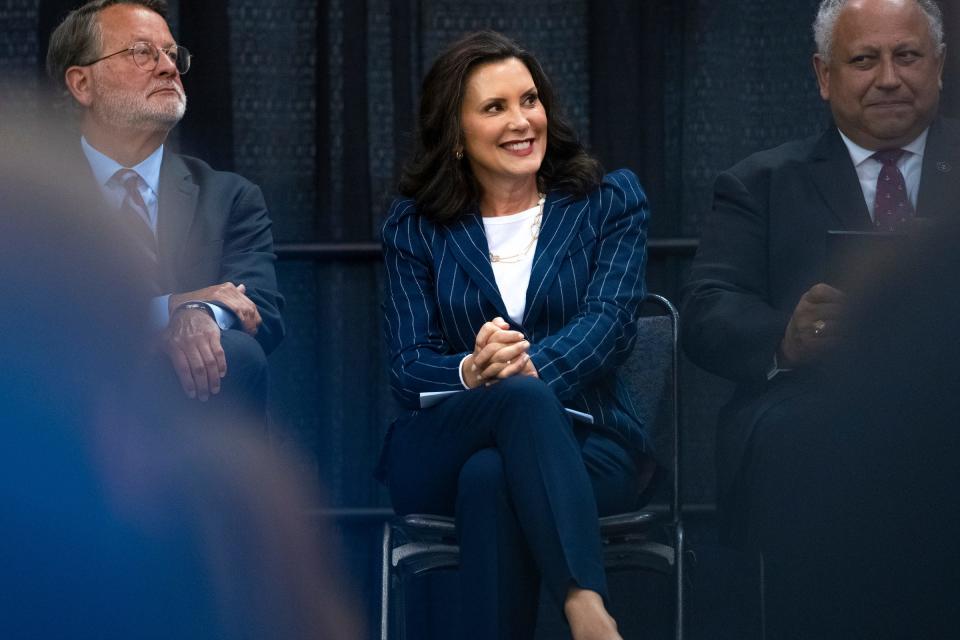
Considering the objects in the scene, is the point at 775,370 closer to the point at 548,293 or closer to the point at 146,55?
the point at 548,293

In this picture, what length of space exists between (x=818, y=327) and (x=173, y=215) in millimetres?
1571

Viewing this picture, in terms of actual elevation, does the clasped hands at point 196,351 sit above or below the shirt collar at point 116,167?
below

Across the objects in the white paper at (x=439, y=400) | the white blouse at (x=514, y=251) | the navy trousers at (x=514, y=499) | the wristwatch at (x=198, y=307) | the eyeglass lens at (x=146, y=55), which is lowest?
the navy trousers at (x=514, y=499)

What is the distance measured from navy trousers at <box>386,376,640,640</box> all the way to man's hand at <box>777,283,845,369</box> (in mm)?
505

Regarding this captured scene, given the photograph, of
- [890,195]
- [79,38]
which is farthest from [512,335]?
[79,38]

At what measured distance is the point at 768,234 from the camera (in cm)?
321

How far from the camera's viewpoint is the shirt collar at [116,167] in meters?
3.46

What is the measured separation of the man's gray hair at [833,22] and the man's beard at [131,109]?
5.32ft

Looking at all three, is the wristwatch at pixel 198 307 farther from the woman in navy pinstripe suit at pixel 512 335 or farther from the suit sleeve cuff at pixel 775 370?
the suit sleeve cuff at pixel 775 370

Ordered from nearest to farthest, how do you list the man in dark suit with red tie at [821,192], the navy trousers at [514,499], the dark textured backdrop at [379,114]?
the navy trousers at [514,499] < the man in dark suit with red tie at [821,192] < the dark textured backdrop at [379,114]

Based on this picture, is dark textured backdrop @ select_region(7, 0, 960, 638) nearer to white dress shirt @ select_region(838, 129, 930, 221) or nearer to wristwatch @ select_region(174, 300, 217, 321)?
white dress shirt @ select_region(838, 129, 930, 221)

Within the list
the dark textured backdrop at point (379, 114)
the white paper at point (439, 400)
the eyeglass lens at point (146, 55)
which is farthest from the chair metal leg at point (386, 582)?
the eyeglass lens at point (146, 55)

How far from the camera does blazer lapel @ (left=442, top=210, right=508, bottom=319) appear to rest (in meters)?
3.12

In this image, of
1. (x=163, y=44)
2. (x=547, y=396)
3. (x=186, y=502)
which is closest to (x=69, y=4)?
(x=163, y=44)
